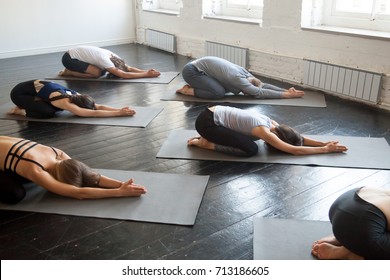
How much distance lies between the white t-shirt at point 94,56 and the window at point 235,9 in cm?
186

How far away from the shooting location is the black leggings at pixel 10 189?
2.50 meters

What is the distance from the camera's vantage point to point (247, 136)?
3166mm

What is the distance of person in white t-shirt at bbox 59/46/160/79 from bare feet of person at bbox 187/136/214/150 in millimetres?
2386

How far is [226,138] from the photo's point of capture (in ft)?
10.2

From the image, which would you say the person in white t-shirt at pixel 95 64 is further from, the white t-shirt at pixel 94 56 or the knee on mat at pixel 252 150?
the knee on mat at pixel 252 150

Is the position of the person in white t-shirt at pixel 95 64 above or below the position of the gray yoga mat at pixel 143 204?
above

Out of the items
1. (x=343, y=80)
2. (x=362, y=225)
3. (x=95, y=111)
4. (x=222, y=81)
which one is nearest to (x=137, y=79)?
(x=222, y=81)

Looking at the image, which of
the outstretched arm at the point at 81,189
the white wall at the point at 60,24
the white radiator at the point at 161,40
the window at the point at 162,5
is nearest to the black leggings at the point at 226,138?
the outstretched arm at the point at 81,189

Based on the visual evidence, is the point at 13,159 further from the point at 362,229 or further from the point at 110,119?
the point at 362,229

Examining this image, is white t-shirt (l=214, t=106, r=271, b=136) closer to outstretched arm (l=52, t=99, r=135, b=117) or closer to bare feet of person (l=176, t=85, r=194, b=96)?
outstretched arm (l=52, t=99, r=135, b=117)

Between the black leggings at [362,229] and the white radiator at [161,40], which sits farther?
the white radiator at [161,40]

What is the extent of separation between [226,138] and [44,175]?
1332 millimetres

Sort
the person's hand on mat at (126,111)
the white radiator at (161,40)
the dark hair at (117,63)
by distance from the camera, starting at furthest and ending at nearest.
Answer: the white radiator at (161,40)
the dark hair at (117,63)
the person's hand on mat at (126,111)

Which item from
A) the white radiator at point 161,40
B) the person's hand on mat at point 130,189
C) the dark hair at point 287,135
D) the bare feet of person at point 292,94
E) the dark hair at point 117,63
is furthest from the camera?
the white radiator at point 161,40
